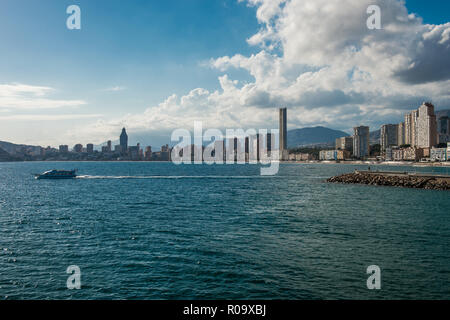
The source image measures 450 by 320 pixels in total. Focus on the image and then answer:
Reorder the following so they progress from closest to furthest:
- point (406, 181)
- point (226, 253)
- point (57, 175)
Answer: point (226, 253), point (406, 181), point (57, 175)

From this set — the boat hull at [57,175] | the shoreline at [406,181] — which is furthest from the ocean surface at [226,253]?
the boat hull at [57,175]

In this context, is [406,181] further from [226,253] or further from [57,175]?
[57,175]

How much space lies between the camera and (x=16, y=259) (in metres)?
19.2

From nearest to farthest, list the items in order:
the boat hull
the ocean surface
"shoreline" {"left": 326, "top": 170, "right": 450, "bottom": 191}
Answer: the ocean surface → "shoreline" {"left": 326, "top": 170, "right": 450, "bottom": 191} → the boat hull

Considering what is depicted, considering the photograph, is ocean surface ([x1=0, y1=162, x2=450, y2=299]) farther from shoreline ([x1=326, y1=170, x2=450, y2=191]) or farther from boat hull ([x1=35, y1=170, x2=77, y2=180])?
boat hull ([x1=35, y1=170, x2=77, y2=180])

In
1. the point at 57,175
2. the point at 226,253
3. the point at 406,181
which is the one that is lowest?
the point at 226,253

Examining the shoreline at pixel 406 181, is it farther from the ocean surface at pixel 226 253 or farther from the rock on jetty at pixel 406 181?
the ocean surface at pixel 226 253

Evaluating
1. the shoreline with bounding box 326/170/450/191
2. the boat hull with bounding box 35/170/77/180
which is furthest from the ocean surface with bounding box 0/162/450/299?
the boat hull with bounding box 35/170/77/180

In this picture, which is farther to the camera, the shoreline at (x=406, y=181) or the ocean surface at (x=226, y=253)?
the shoreline at (x=406, y=181)

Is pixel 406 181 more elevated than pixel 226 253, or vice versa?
pixel 406 181

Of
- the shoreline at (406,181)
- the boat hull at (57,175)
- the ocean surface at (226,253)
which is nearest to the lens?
the ocean surface at (226,253)

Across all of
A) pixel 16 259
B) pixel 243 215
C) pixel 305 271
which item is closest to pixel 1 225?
pixel 16 259

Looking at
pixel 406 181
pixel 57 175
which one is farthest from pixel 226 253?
pixel 57 175
